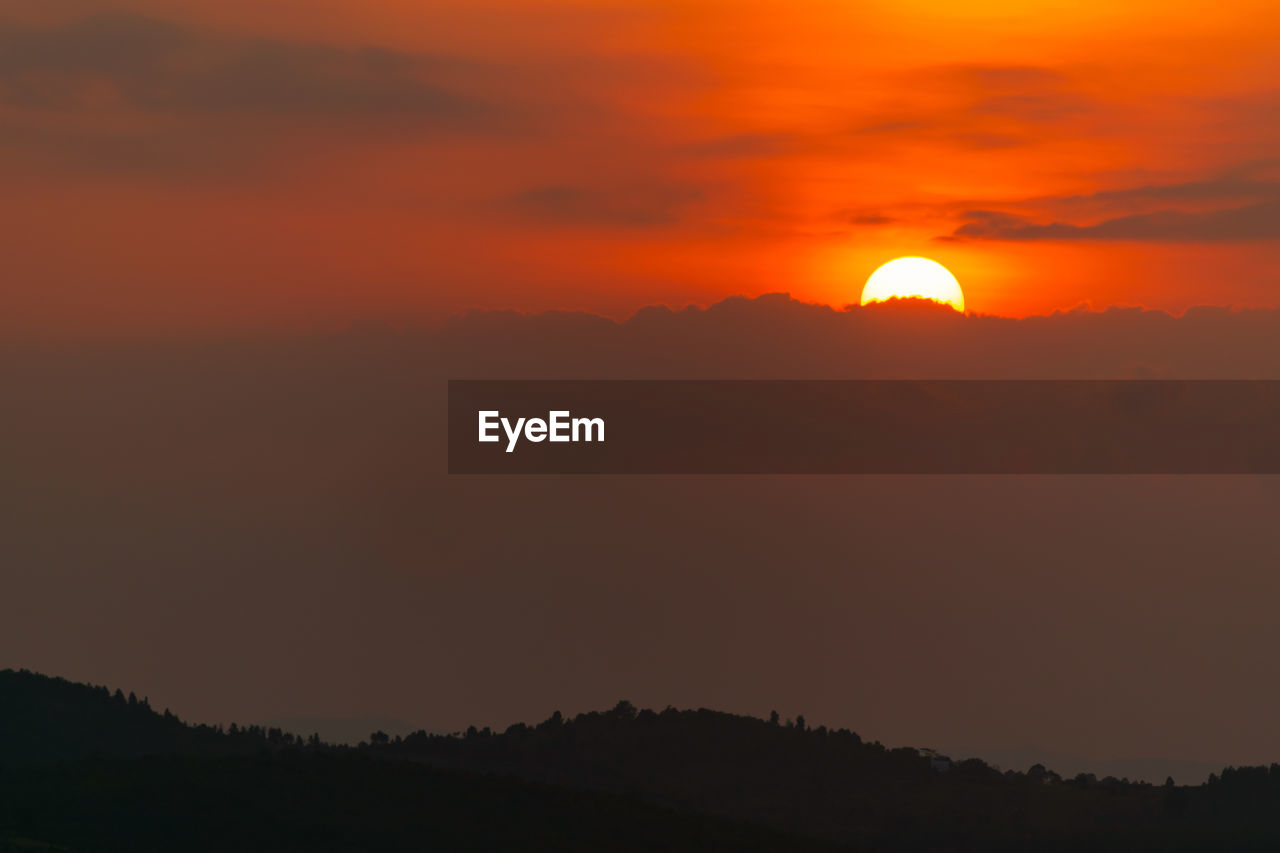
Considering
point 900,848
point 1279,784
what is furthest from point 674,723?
point 1279,784

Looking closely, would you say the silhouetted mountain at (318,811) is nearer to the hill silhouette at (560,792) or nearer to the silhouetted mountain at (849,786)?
the hill silhouette at (560,792)

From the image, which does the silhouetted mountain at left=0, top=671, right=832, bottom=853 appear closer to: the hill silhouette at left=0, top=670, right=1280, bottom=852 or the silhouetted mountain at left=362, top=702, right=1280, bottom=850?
the hill silhouette at left=0, top=670, right=1280, bottom=852

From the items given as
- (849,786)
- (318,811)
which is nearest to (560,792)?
(318,811)

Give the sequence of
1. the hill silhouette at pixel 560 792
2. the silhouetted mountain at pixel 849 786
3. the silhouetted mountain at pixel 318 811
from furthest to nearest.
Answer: the silhouetted mountain at pixel 849 786 < the hill silhouette at pixel 560 792 < the silhouetted mountain at pixel 318 811

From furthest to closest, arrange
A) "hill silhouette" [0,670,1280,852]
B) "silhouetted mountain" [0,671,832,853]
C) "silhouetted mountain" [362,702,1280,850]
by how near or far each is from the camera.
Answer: "silhouetted mountain" [362,702,1280,850] → "hill silhouette" [0,670,1280,852] → "silhouetted mountain" [0,671,832,853]

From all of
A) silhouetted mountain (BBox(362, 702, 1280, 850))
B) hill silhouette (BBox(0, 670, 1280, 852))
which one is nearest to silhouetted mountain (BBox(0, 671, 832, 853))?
hill silhouette (BBox(0, 670, 1280, 852))

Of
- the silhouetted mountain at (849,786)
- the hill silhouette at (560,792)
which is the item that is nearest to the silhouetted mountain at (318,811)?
the hill silhouette at (560,792)

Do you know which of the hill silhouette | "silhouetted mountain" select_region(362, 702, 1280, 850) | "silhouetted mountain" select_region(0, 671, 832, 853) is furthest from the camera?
"silhouetted mountain" select_region(362, 702, 1280, 850)

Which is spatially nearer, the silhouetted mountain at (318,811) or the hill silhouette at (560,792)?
the silhouetted mountain at (318,811)
